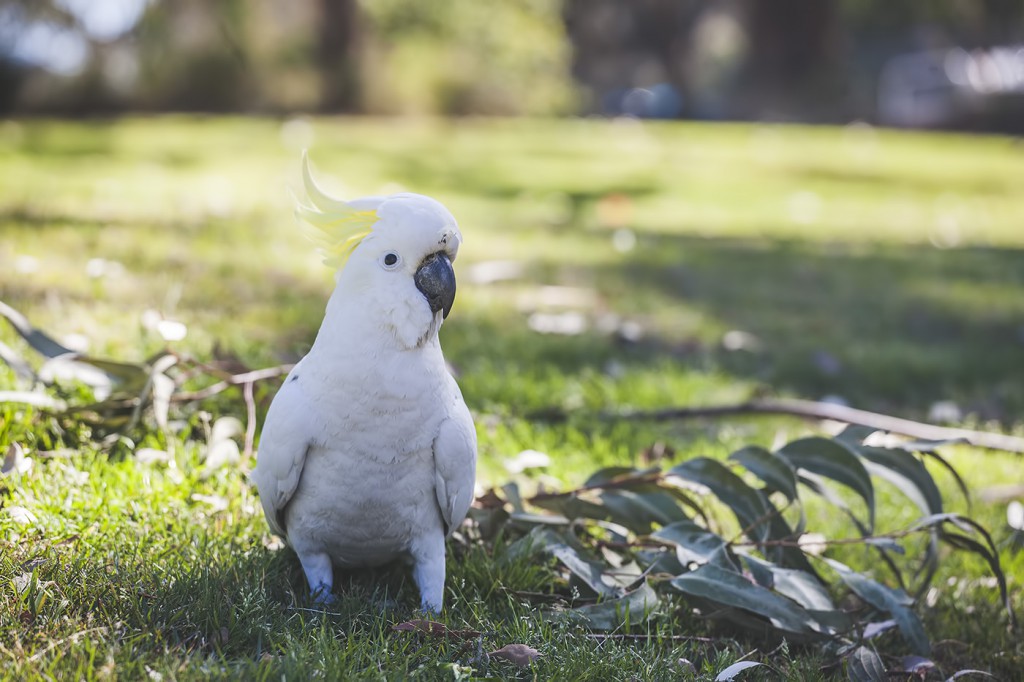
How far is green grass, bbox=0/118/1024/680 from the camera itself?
1883 mm

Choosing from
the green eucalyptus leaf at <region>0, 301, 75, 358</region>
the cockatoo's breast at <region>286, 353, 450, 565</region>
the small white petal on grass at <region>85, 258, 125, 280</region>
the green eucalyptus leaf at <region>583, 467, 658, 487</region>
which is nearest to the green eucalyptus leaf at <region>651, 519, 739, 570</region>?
the green eucalyptus leaf at <region>583, 467, 658, 487</region>

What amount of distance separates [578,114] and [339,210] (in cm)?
1703

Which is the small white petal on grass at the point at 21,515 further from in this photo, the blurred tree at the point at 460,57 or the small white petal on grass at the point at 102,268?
the blurred tree at the point at 460,57

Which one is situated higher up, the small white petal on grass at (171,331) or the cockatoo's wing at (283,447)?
the small white petal on grass at (171,331)

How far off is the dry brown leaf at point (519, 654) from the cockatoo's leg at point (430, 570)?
0.22 metres

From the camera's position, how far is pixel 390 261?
1.89 meters

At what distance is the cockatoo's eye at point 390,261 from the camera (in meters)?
1.89

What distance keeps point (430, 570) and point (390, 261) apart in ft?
2.22

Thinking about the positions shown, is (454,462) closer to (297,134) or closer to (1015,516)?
(1015,516)

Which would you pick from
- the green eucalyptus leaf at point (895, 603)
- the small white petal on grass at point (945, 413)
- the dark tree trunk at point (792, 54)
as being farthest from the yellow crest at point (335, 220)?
the dark tree trunk at point (792, 54)

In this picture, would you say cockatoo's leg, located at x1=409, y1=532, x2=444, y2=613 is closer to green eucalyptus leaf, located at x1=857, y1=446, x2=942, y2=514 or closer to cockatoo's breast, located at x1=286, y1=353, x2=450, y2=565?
cockatoo's breast, located at x1=286, y1=353, x2=450, y2=565

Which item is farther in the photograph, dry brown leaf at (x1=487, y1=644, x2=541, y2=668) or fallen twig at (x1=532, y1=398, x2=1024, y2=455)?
fallen twig at (x1=532, y1=398, x2=1024, y2=455)

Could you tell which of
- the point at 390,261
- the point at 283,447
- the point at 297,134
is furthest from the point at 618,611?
the point at 297,134

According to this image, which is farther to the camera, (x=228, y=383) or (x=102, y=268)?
(x=102, y=268)
